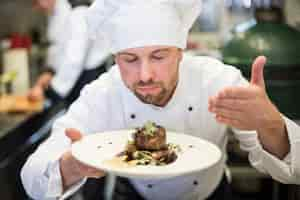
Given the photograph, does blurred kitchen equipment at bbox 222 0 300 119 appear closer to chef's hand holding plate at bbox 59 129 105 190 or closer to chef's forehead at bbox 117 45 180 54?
chef's forehead at bbox 117 45 180 54

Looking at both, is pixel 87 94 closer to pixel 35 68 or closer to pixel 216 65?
pixel 216 65

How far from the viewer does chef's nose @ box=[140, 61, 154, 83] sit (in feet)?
2.61

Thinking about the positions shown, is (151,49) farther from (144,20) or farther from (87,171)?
(87,171)

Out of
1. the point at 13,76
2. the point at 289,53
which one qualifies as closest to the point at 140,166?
the point at 289,53

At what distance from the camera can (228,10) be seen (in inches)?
37.7

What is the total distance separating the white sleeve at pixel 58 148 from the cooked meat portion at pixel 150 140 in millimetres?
95

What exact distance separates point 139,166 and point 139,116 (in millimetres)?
181

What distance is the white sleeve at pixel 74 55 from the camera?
1.25m

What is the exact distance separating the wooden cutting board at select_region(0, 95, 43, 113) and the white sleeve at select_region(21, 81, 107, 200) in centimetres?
76

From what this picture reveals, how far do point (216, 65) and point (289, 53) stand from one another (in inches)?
5.2

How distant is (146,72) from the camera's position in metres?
0.80

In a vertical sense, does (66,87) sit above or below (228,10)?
below

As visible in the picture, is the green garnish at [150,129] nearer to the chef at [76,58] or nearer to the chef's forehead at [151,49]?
the chef's forehead at [151,49]

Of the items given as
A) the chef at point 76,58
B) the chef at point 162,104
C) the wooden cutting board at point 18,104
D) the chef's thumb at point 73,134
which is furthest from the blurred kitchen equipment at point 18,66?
the chef's thumb at point 73,134
